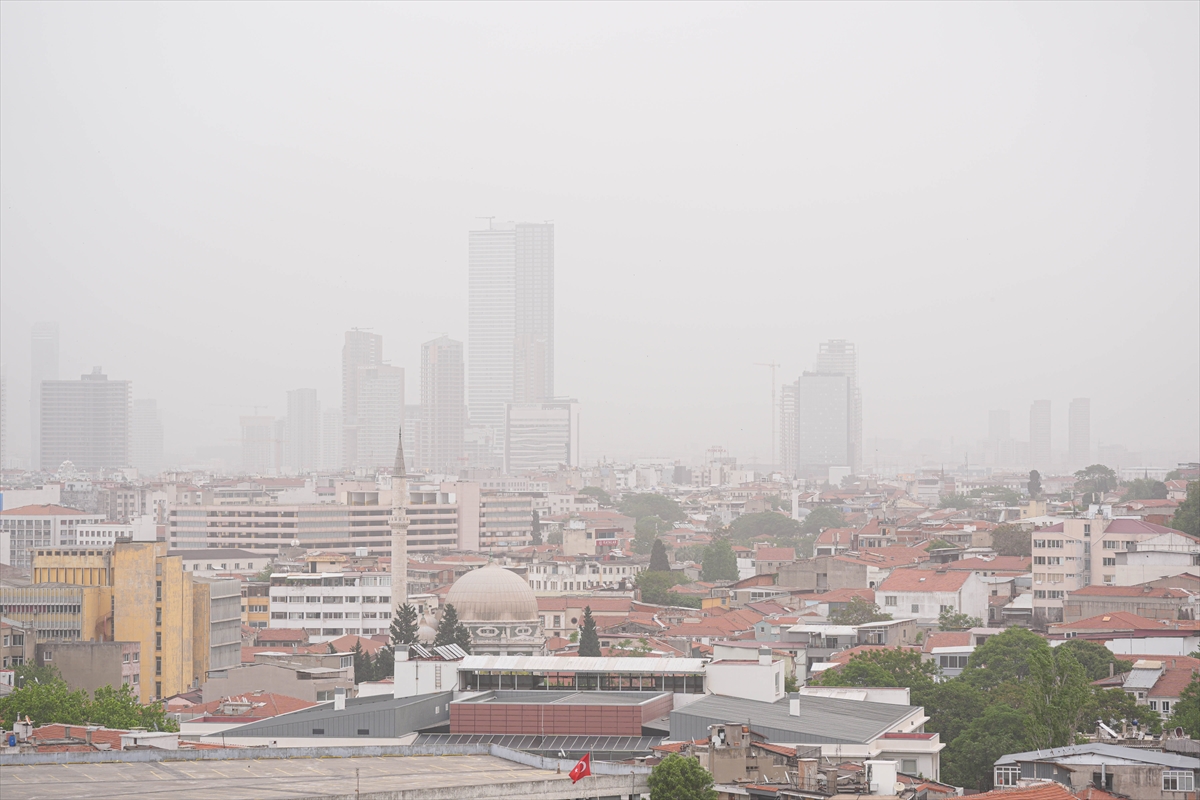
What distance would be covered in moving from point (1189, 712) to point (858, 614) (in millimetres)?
17790

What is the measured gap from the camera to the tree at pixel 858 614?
139ft

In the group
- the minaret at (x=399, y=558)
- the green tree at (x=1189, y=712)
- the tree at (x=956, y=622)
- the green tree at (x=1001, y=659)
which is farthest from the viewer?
the minaret at (x=399, y=558)

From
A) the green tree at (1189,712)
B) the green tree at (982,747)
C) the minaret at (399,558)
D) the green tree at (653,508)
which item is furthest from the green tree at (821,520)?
the green tree at (1189,712)

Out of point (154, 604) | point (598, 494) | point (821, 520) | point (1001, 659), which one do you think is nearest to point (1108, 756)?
point (1001, 659)

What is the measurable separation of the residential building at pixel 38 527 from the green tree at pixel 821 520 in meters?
38.9

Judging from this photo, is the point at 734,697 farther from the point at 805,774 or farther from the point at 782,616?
the point at 782,616

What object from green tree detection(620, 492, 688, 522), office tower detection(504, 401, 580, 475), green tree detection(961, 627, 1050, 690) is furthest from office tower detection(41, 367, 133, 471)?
green tree detection(961, 627, 1050, 690)

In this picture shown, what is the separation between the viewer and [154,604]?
4172cm

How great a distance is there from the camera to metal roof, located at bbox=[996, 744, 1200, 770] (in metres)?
19.7

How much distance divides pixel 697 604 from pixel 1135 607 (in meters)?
19.1

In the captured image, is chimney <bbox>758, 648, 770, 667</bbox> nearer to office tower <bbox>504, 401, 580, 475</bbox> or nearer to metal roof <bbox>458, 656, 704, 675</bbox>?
metal roof <bbox>458, 656, 704, 675</bbox>

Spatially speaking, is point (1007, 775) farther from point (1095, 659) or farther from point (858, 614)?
point (858, 614)

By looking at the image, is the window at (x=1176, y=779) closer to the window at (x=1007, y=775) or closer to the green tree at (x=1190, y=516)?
the window at (x=1007, y=775)

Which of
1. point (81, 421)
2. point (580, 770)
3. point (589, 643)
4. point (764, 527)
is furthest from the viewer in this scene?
point (81, 421)
